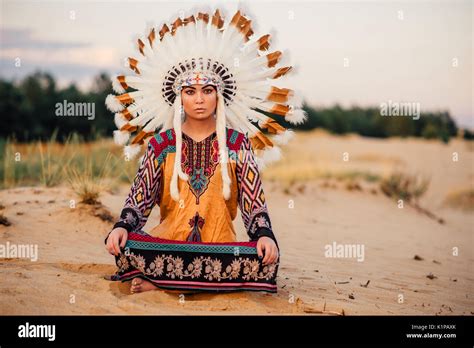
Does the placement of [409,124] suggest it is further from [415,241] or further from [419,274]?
[419,274]

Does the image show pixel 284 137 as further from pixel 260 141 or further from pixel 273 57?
pixel 273 57

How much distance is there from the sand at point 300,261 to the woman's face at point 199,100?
4.40 feet

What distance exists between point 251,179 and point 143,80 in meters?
1.14

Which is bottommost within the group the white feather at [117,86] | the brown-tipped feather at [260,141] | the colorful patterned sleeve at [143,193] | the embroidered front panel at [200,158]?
the colorful patterned sleeve at [143,193]

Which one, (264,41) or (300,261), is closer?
(264,41)

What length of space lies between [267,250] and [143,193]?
103 centimetres

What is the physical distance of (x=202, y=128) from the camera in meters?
5.15

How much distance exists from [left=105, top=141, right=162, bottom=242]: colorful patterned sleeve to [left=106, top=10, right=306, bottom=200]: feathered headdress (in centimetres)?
18

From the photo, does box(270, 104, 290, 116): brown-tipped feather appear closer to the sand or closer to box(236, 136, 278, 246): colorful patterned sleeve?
box(236, 136, 278, 246): colorful patterned sleeve

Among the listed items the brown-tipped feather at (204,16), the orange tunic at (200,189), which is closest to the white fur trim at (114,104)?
the orange tunic at (200,189)

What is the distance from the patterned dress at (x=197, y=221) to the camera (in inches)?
187
